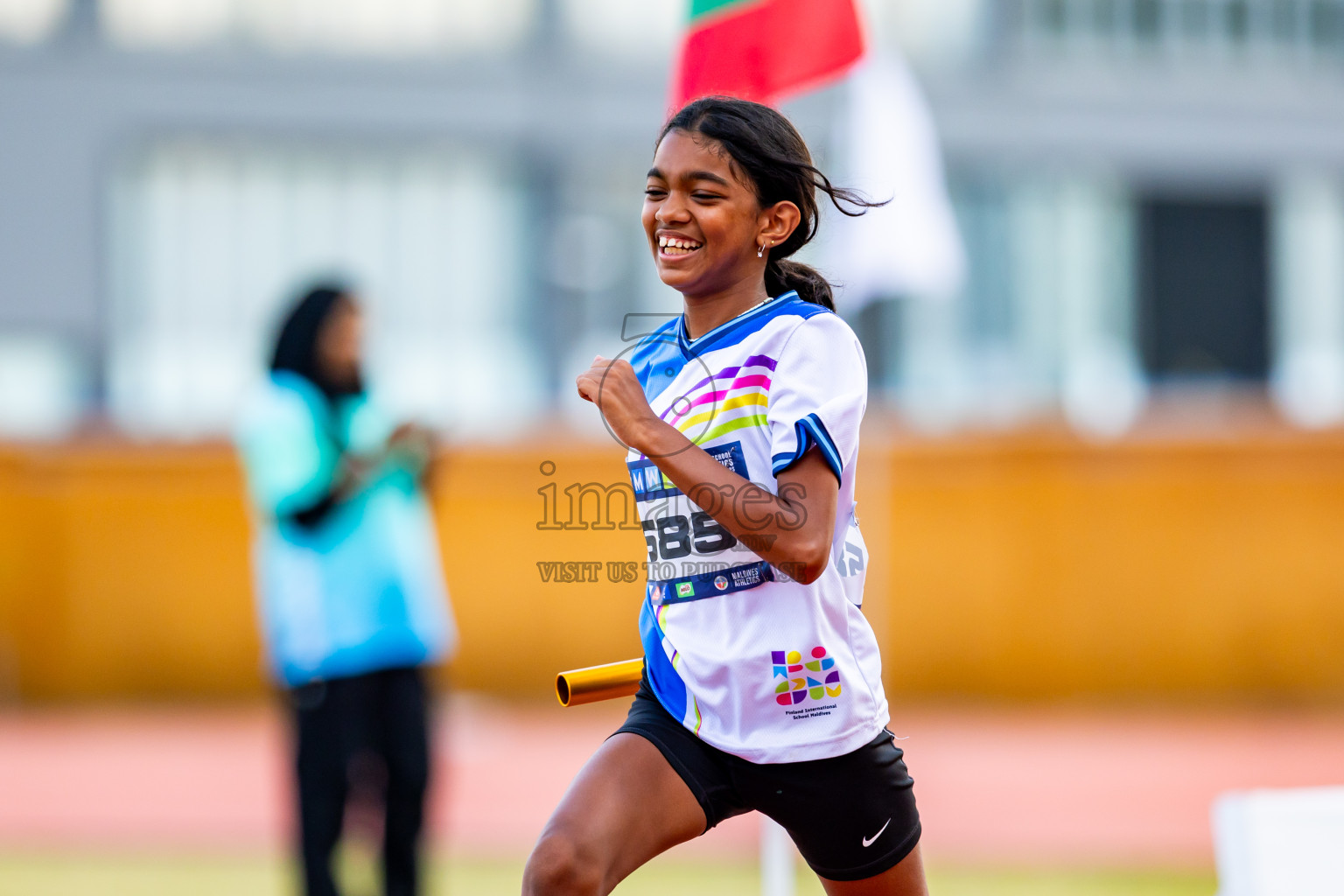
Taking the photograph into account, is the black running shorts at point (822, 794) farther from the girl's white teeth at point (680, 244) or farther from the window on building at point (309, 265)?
the window on building at point (309, 265)

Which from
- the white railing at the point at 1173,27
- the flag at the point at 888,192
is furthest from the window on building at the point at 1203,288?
the flag at the point at 888,192

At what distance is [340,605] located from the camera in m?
4.96

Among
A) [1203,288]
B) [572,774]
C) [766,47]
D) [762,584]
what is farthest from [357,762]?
[1203,288]

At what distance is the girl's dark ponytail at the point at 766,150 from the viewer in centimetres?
272

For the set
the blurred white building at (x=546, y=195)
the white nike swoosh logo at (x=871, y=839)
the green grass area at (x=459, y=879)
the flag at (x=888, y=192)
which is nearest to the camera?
the white nike swoosh logo at (x=871, y=839)

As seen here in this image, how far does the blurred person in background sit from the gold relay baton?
2.17 metres

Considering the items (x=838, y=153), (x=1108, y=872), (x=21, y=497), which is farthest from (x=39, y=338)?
(x=1108, y=872)

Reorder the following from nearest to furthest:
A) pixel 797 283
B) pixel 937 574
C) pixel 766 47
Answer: pixel 797 283 < pixel 766 47 < pixel 937 574

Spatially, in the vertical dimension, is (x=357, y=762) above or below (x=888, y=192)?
below

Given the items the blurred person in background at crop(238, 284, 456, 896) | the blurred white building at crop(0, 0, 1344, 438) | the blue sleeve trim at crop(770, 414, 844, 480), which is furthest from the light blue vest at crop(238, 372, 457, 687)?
the blurred white building at crop(0, 0, 1344, 438)

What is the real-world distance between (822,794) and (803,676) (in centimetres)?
22

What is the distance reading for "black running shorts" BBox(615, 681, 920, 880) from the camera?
2.73 meters

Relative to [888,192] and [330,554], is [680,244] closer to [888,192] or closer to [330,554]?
[330,554]

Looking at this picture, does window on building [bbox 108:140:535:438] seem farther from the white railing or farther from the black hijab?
the black hijab
